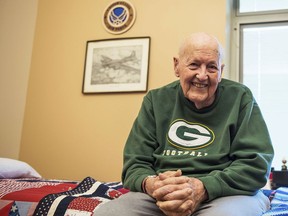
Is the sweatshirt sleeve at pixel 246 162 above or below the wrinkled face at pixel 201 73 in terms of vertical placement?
below

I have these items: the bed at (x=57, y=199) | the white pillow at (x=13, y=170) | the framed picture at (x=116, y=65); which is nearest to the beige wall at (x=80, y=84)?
the framed picture at (x=116, y=65)

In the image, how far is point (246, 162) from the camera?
3.54 feet

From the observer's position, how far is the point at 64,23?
299 cm

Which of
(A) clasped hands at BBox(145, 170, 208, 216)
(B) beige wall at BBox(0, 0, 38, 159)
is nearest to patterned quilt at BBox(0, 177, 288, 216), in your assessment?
(A) clasped hands at BBox(145, 170, 208, 216)

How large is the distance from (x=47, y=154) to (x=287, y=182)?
1.94 meters

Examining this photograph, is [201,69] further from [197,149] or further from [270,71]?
[270,71]

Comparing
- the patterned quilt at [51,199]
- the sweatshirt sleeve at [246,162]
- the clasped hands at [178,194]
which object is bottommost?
the patterned quilt at [51,199]

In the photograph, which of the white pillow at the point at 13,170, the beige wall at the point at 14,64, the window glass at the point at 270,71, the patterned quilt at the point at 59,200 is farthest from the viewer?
the beige wall at the point at 14,64

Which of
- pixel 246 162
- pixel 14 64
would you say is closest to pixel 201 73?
pixel 246 162

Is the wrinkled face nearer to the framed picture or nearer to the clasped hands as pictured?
the clasped hands

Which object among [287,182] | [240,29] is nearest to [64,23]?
[240,29]

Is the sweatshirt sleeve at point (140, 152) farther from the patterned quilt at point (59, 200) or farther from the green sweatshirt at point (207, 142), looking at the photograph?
the patterned quilt at point (59, 200)

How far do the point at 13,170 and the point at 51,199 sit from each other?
82 centimetres

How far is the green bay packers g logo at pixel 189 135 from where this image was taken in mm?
1191
